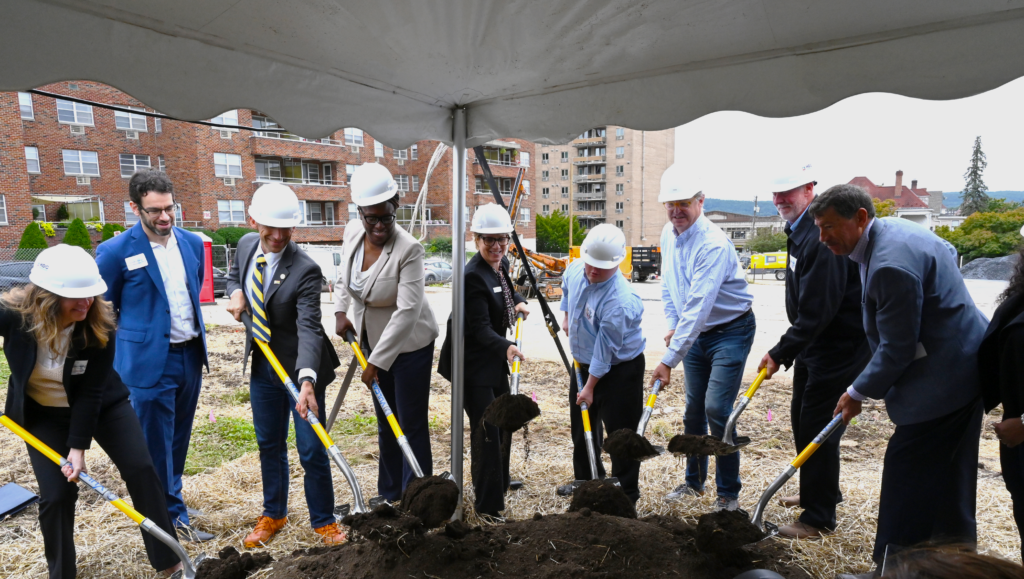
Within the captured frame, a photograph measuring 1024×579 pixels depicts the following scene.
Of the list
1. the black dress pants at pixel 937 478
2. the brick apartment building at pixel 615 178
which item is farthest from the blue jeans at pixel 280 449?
the brick apartment building at pixel 615 178

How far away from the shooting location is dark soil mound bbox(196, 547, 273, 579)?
2.44m

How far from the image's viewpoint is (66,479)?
2547 millimetres

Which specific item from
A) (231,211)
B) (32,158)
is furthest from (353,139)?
(32,158)

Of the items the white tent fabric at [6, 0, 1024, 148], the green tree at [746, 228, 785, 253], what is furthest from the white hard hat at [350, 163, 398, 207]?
the green tree at [746, 228, 785, 253]

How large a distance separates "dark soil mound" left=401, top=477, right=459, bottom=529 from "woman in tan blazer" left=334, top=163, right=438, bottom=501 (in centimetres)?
80

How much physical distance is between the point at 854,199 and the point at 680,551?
1718 mm

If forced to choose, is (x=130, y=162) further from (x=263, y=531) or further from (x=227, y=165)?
(x=263, y=531)

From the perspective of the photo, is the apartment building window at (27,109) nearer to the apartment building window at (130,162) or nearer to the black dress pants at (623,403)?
the apartment building window at (130,162)

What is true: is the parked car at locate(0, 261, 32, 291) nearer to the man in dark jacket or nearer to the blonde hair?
the blonde hair

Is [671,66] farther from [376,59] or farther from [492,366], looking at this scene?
[492,366]

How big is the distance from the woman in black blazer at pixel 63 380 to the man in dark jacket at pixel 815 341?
3316 mm

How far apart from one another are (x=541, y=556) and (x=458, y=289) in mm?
1448

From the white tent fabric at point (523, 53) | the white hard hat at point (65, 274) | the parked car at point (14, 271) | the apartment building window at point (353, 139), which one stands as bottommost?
the parked car at point (14, 271)

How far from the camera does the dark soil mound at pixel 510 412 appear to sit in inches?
121
